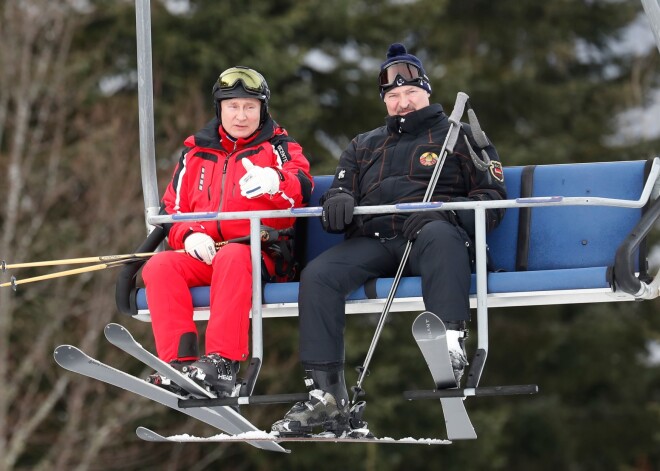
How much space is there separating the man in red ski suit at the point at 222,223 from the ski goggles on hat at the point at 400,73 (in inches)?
20.4

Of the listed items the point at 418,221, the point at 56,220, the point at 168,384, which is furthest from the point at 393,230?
the point at 56,220

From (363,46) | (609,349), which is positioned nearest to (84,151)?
(363,46)

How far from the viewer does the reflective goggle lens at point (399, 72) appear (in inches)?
277

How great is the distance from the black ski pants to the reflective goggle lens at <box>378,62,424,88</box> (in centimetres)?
69

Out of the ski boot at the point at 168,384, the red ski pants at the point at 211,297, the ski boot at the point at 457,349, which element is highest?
the red ski pants at the point at 211,297

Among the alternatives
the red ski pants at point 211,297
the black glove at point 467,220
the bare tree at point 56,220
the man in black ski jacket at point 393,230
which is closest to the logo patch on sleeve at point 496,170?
the man in black ski jacket at point 393,230

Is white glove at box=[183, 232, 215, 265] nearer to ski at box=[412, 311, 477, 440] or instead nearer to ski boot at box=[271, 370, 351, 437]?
ski boot at box=[271, 370, 351, 437]

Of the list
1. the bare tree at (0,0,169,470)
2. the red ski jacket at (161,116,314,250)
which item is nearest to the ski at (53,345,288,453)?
the red ski jacket at (161,116,314,250)

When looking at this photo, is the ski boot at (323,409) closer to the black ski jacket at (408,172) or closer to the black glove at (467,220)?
the black ski jacket at (408,172)

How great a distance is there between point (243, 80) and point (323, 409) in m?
1.47

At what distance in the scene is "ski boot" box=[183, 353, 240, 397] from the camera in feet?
21.8

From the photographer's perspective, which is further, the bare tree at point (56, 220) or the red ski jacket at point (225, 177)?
the bare tree at point (56, 220)

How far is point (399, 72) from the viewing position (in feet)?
23.1

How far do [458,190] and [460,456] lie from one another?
15380 millimetres
